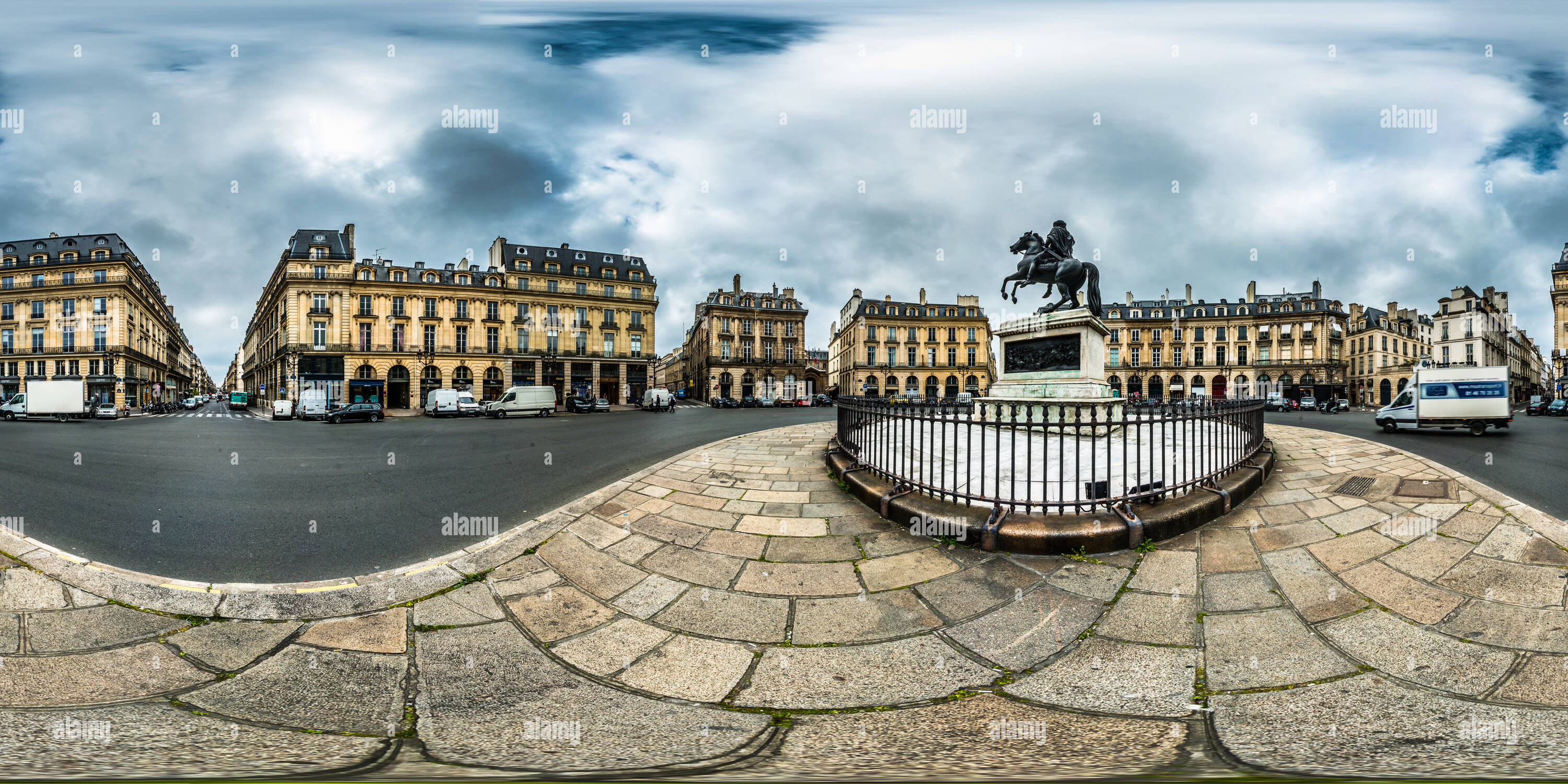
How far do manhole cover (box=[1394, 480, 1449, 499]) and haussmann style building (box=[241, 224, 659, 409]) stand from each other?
48321mm

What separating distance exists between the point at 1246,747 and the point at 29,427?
37.6 metres

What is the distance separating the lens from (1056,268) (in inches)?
463

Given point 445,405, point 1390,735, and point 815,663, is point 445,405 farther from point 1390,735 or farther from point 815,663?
point 1390,735

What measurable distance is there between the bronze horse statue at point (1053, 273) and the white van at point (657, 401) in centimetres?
3101

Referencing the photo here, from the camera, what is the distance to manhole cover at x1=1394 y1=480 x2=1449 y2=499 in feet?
19.3

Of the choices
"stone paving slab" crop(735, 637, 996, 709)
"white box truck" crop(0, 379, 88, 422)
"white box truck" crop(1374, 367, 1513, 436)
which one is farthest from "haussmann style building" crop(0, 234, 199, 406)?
"white box truck" crop(1374, 367, 1513, 436)

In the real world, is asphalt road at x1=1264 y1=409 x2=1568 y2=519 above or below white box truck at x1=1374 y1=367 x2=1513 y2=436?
below

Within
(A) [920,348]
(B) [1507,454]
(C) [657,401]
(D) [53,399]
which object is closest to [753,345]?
(A) [920,348]

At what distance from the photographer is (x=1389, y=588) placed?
12.4 feet

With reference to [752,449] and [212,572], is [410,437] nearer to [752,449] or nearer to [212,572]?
[752,449]

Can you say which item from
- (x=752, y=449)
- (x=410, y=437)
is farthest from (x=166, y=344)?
(x=752, y=449)

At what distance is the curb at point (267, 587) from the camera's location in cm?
364

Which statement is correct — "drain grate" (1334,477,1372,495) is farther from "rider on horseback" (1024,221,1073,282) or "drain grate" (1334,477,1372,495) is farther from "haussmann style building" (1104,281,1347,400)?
"haussmann style building" (1104,281,1347,400)
